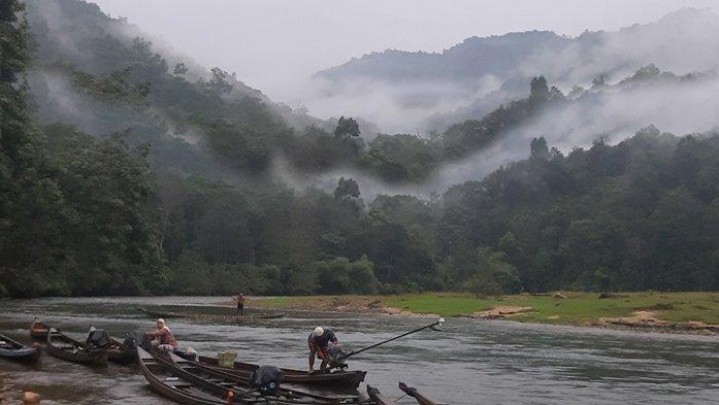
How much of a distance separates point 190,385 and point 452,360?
16.2 metres

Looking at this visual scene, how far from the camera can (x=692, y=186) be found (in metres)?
102

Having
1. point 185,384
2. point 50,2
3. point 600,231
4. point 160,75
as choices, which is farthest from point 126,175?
point 50,2

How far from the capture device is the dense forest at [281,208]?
75.4 m

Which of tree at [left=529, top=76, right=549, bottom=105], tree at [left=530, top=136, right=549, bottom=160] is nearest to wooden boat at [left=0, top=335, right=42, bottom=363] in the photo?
tree at [left=530, top=136, right=549, bottom=160]

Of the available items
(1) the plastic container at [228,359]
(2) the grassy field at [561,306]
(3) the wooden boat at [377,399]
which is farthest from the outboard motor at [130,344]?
(2) the grassy field at [561,306]

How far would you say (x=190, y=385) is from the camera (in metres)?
22.9

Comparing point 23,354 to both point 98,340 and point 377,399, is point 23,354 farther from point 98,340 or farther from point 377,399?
point 377,399

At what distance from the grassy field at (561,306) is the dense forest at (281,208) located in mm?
17965

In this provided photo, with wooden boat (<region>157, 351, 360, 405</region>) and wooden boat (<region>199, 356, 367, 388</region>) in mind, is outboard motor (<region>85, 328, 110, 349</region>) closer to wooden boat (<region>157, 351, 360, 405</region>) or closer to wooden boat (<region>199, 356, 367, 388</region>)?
wooden boat (<region>157, 351, 360, 405</region>)

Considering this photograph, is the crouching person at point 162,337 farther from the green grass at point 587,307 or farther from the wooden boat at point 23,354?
the green grass at point 587,307

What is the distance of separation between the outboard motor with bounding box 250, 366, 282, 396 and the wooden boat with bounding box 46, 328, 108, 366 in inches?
379

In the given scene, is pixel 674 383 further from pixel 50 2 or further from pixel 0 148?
pixel 50 2

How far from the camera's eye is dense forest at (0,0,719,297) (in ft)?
247

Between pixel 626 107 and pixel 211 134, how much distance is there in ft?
325
